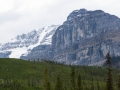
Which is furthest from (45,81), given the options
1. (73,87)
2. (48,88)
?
(73,87)

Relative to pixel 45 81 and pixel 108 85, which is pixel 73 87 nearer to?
pixel 45 81

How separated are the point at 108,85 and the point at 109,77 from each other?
2124mm

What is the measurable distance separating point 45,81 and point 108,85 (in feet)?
176

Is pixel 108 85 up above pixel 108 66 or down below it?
below

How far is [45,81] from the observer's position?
12519 cm

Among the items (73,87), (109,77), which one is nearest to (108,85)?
(109,77)

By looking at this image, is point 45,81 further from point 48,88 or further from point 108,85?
point 108,85

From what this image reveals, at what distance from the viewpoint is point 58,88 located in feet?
412

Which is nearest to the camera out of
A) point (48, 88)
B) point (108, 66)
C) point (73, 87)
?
point (108, 66)

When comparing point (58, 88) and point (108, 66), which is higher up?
point (108, 66)

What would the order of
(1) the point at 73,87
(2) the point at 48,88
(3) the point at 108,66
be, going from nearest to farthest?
(3) the point at 108,66 → (1) the point at 73,87 → (2) the point at 48,88

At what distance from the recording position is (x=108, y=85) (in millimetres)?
75125

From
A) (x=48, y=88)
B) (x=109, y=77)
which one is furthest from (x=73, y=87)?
(x=109, y=77)

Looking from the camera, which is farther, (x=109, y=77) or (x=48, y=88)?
(x=48, y=88)
